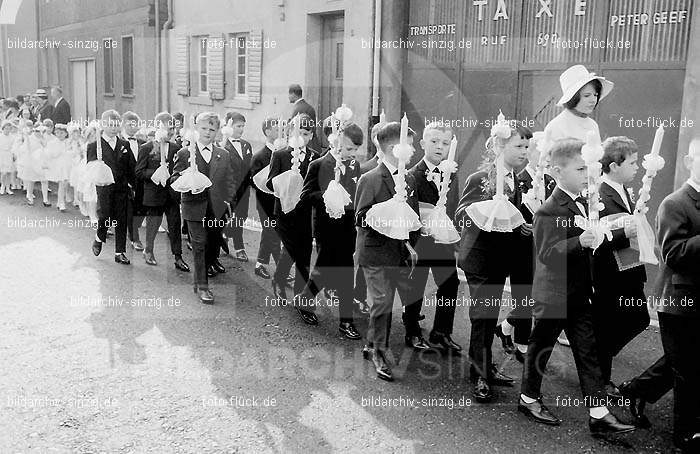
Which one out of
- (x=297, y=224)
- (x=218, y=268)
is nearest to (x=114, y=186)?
(x=218, y=268)

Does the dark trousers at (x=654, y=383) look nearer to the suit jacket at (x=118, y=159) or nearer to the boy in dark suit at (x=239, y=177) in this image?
the boy in dark suit at (x=239, y=177)

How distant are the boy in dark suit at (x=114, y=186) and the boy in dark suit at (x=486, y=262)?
17.0ft

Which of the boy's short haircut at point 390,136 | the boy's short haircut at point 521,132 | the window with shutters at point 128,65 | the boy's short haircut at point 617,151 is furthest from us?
the window with shutters at point 128,65

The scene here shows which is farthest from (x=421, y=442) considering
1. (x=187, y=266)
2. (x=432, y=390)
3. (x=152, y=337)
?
(x=187, y=266)

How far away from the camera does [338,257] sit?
6578 millimetres

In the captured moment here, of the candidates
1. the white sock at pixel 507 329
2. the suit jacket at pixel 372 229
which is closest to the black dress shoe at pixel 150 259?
the suit jacket at pixel 372 229

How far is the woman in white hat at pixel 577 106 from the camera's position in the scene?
5.83 meters

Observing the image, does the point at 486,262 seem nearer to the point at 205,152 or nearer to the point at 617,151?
the point at 617,151

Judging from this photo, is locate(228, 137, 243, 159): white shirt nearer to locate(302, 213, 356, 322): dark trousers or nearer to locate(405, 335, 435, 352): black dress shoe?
locate(302, 213, 356, 322): dark trousers

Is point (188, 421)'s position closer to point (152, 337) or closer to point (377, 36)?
point (152, 337)

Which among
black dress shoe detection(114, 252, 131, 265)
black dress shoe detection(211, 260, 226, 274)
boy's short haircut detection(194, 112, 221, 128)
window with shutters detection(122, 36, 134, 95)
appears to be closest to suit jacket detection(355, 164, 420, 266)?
boy's short haircut detection(194, 112, 221, 128)

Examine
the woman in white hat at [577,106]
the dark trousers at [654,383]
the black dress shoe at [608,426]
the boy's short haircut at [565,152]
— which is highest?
the woman in white hat at [577,106]

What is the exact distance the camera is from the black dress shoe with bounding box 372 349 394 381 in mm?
5316

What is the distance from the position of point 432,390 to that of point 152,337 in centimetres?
258
